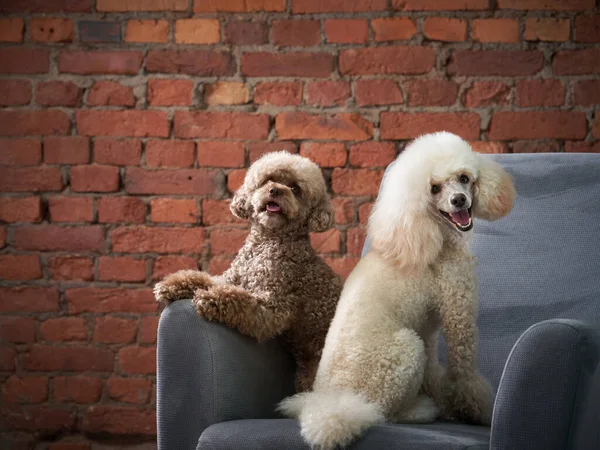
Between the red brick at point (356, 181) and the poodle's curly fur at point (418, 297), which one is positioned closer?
the poodle's curly fur at point (418, 297)

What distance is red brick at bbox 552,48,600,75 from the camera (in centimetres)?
229

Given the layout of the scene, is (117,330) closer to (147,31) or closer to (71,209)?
(71,209)

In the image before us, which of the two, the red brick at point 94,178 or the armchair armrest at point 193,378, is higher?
the red brick at point 94,178

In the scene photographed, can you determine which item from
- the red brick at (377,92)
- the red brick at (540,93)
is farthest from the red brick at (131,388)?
the red brick at (540,93)

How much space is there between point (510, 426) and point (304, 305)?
1.89 ft

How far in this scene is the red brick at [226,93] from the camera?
2.33 meters

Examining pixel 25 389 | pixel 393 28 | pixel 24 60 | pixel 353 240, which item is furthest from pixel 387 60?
pixel 25 389

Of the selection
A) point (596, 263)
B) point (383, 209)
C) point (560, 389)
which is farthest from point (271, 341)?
point (596, 263)

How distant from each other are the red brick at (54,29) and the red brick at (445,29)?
1.12 meters

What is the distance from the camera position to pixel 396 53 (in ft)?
7.56

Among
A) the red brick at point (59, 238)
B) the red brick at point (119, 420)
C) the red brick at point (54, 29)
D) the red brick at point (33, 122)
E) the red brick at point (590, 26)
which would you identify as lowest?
the red brick at point (119, 420)

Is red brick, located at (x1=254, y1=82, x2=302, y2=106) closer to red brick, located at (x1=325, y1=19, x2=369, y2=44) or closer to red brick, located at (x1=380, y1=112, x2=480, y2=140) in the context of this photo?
red brick, located at (x1=325, y1=19, x2=369, y2=44)

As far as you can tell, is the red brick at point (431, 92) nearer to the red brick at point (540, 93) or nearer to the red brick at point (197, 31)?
the red brick at point (540, 93)

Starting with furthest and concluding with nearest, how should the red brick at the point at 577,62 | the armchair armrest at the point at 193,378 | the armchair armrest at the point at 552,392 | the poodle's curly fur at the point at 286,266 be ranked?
the red brick at the point at 577,62
the poodle's curly fur at the point at 286,266
the armchair armrest at the point at 193,378
the armchair armrest at the point at 552,392
